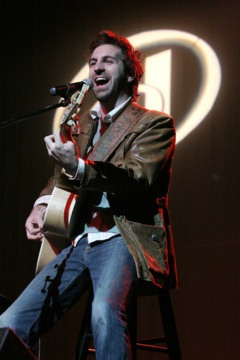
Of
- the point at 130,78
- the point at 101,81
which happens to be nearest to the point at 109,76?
the point at 101,81

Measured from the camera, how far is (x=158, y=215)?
82.1 inches

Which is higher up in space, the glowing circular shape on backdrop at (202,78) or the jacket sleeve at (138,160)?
the glowing circular shape on backdrop at (202,78)

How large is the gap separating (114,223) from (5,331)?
0.62 m

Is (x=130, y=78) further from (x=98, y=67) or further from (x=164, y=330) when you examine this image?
(x=164, y=330)

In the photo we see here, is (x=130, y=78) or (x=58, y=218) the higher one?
(x=130, y=78)

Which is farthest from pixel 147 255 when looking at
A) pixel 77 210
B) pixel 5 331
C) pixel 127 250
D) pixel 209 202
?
pixel 209 202

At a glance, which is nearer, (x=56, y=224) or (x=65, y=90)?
(x=65, y=90)

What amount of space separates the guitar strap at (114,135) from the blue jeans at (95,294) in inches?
13.3

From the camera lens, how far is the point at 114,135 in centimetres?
217

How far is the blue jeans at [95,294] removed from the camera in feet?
5.79

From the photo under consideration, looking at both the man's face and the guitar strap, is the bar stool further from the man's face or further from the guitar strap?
the man's face

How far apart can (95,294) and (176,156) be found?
5.42ft

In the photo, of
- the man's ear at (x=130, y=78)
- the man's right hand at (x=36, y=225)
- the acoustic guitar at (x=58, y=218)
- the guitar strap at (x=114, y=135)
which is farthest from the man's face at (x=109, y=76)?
the man's right hand at (x=36, y=225)

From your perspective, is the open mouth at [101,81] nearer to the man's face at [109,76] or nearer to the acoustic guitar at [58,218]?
the man's face at [109,76]
